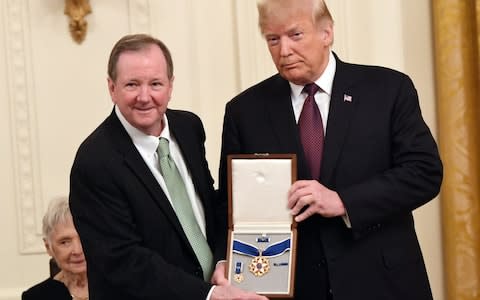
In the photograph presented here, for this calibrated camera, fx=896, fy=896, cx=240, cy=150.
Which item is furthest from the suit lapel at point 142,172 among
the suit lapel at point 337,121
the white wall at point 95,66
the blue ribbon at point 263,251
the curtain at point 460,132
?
the curtain at point 460,132

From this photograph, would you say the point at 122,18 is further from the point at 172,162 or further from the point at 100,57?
the point at 172,162

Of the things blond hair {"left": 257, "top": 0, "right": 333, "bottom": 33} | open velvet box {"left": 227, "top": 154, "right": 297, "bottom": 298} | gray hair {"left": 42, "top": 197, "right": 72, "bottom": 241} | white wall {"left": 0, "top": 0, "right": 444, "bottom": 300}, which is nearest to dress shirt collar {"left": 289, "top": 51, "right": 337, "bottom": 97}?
blond hair {"left": 257, "top": 0, "right": 333, "bottom": 33}

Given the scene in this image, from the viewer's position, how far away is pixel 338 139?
2662 millimetres

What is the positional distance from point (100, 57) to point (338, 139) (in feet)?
5.74

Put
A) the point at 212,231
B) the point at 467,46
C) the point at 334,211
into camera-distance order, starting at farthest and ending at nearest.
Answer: the point at 467,46, the point at 212,231, the point at 334,211

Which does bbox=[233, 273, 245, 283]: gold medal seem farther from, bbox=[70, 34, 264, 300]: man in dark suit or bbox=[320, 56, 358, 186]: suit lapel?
bbox=[320, 56, 358, 186]: suit lapel

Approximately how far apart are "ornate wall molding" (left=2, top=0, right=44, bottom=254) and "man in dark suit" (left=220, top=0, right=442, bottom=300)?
1646 millimetres

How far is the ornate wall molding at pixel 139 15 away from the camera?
4.11 meters

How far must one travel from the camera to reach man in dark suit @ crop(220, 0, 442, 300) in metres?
2.62

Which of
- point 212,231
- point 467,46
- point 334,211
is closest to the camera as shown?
point 334,211

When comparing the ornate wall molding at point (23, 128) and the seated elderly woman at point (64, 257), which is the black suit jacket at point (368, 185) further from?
the ornate wall molding at point (23, 128)

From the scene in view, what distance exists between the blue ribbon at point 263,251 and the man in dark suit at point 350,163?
10 centimetres

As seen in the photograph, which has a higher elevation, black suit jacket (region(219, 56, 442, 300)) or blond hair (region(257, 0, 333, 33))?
blond hair (region(257, 0, 333, 33))

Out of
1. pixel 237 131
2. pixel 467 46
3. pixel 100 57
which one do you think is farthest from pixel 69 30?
pixel 467 46
